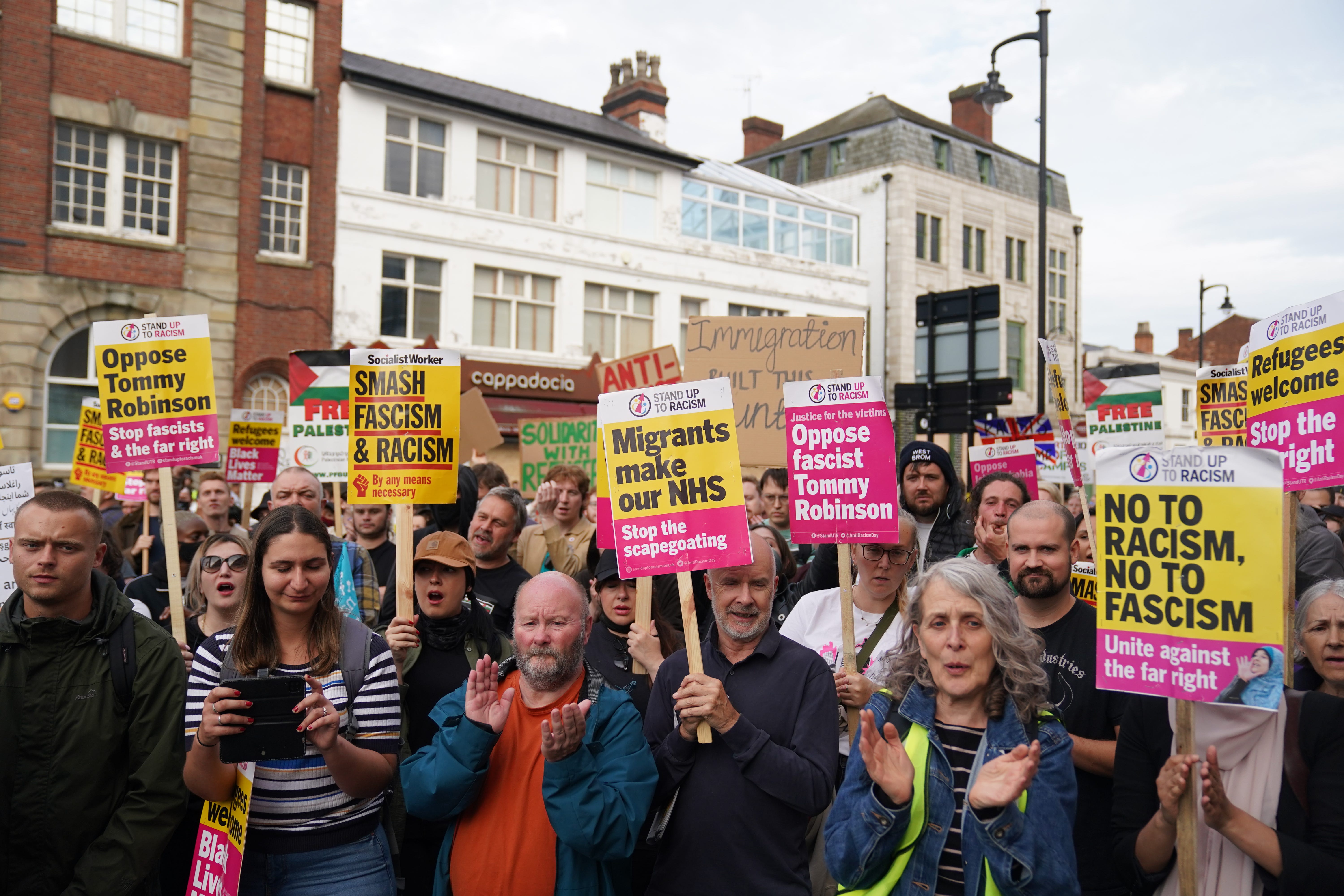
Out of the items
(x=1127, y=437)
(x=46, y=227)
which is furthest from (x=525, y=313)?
(x=1127, y=437)

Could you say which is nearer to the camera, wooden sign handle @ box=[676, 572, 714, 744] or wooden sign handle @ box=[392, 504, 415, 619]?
wooden sign handle @ box=[676, 572, 714, 744]

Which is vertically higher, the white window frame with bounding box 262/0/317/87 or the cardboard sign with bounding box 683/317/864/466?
the white window frame with bounding box 262/0/317/87

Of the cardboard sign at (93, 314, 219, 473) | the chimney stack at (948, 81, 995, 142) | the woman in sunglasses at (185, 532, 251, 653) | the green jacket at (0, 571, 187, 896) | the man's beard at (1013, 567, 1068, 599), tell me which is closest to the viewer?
the green jacket at (0, 571, 187, 896)

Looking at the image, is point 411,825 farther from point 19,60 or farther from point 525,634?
point 19,60

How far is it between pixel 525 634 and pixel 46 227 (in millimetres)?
18403

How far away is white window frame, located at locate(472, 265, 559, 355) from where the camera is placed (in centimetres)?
2327

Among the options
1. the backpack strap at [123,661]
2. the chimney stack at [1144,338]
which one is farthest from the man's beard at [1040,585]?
the chimney stack at [1144,338]

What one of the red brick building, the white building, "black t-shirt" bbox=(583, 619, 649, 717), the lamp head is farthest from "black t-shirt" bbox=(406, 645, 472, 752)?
the white building

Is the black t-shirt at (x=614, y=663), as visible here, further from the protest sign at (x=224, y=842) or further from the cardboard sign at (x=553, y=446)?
the cardboard sign at (x=553, y=446)

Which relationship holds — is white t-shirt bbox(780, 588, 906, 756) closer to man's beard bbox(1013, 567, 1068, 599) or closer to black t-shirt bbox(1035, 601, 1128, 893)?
man's beard bbox(1013, 567, 1068, 599)

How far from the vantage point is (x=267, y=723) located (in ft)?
10.4

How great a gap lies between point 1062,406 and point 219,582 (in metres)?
5.27

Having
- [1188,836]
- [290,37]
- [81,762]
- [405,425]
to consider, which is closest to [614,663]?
[405,425]

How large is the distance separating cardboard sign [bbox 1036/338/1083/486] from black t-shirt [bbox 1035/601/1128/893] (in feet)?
9.47
